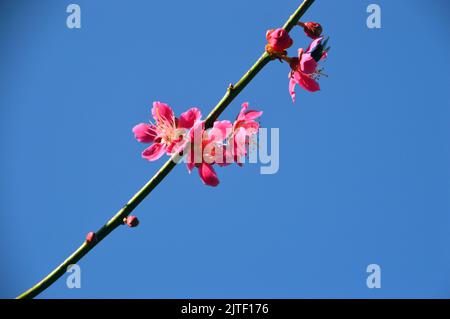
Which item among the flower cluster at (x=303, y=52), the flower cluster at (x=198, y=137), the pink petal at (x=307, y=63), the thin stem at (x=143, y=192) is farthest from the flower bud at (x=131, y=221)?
the pink petal at (x=307, y=63)

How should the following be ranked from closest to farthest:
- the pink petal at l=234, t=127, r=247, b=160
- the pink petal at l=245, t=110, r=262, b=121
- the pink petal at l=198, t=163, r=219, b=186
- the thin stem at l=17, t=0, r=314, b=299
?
the thin stem at l=17, t=0, r=314, b=299 → the pink petal at l=198, t=163, r=219, b=186 → the pink petal at l=234, t=127, r=247, b=160 → the pink petal at l=245, t=110, r=262, b=121

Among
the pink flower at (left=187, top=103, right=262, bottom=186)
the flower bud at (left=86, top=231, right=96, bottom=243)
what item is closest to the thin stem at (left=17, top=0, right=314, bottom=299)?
the flower bud at (left=86, top=231, right=96, bottom=243)

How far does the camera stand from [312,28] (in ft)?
5.61

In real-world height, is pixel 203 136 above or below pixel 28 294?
above

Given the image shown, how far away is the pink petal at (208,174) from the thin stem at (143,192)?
0.24 m

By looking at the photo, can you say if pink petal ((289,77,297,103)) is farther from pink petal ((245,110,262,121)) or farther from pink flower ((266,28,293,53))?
pink flower ((266,28,293,53))

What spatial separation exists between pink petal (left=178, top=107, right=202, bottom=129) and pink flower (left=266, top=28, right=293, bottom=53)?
39cm

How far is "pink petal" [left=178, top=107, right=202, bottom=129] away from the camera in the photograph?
1704 mm

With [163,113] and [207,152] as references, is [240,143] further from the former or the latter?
[163,113]
